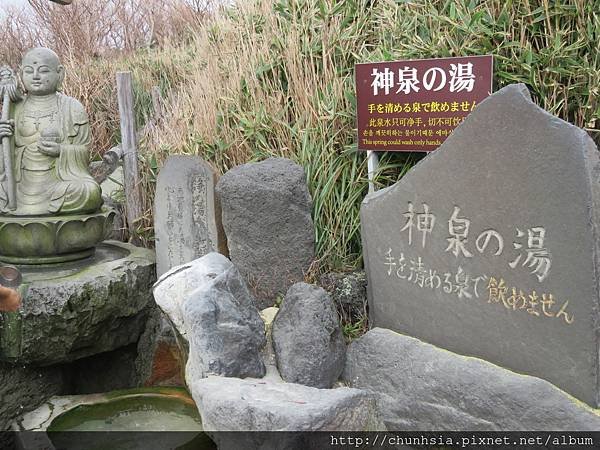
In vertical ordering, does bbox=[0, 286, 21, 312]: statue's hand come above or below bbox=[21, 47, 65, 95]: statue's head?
below

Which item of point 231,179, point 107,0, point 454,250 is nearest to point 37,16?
point 107,0

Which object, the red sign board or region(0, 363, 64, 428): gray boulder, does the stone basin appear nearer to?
region(0, 363, 64, 428): gray boulder

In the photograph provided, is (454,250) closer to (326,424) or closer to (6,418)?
(326,424)

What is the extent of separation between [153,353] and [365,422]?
2030mm

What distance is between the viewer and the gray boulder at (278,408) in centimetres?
240

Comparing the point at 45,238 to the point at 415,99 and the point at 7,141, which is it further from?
the point at 415,99

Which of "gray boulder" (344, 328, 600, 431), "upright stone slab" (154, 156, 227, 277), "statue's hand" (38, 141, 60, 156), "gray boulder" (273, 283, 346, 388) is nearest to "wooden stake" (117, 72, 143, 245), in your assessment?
"upright stone slab" (154, 156, 227, 277)

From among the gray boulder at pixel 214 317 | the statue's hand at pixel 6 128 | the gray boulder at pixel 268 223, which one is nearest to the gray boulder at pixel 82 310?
the gray boulder at pixel 214 317

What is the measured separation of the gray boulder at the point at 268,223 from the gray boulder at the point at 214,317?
0.55 meters

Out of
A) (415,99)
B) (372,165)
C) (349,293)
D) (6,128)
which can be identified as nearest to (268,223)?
(349,293)

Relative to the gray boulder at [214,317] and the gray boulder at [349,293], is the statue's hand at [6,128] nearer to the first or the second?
the gray boulder at [214,317]

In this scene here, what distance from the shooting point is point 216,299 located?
9.99 feet

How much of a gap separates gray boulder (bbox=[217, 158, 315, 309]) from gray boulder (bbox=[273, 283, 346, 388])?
498 millimetres

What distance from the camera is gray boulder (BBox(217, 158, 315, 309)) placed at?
380 cm
